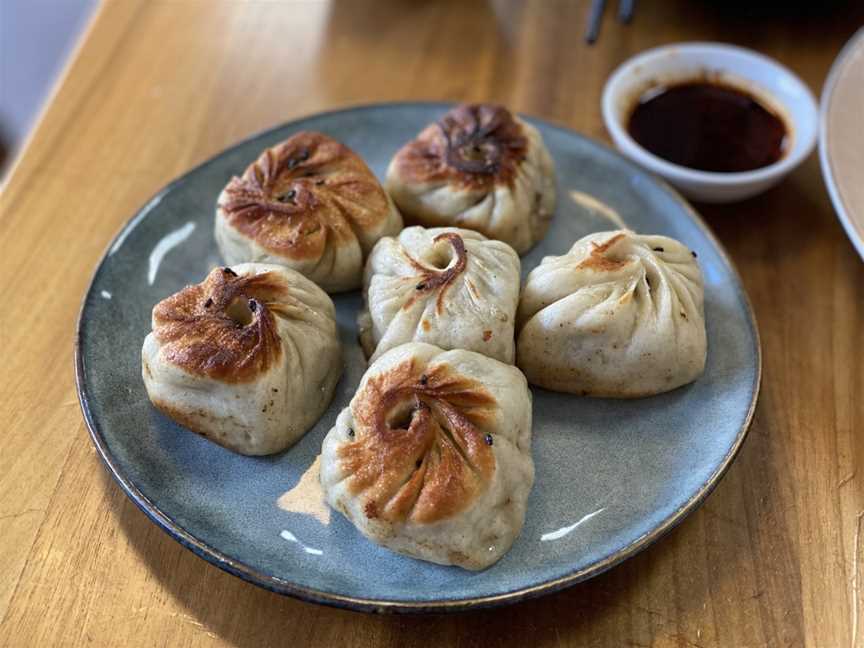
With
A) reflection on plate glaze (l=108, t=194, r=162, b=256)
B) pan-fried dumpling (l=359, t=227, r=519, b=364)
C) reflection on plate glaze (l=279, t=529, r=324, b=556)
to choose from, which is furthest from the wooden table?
pan-fried dumpling (l=359, t=227, r=519, b=364)

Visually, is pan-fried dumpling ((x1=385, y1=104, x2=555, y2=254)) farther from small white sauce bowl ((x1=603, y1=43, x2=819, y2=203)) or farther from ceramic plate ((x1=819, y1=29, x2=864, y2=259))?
ceramic plate ((x1=819, y1=29, x2=864, y2=259))

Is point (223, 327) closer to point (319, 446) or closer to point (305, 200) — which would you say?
point (319, 446)

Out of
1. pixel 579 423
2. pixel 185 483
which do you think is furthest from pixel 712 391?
pixel 185 483

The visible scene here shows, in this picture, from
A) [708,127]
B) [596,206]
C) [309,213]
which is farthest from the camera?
[708,127]

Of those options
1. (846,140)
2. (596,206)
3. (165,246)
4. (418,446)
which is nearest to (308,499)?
(418,446)

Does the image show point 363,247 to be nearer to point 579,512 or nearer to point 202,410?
point 202,410

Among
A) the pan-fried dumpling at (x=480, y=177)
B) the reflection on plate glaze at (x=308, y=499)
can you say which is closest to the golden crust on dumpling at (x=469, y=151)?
the pan-fried dumpling at (x=480, y=177)

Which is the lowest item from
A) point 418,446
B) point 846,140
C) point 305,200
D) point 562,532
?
point 562,532
